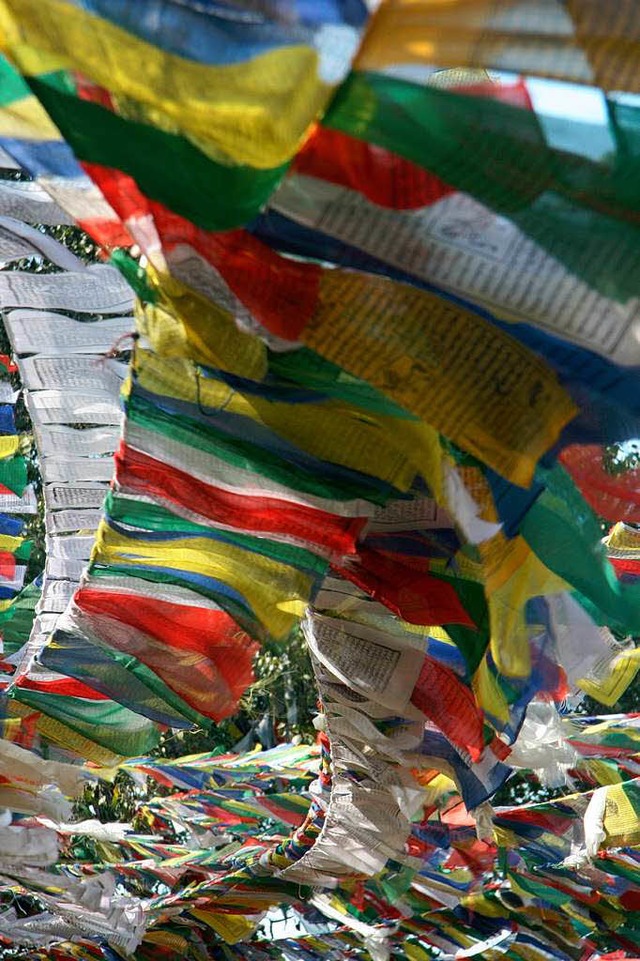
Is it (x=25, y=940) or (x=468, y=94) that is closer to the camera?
(x=468, y=94)

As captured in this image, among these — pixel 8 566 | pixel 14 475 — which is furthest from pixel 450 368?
pixel 8 566

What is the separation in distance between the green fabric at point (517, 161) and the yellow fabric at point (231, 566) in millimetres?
1543

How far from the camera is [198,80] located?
6.51 feet

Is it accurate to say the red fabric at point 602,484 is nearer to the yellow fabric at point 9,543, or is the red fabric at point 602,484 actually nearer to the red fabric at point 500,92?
the red fabric at point 500,92

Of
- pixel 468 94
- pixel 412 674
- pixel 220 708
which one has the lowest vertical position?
pixel 220 708

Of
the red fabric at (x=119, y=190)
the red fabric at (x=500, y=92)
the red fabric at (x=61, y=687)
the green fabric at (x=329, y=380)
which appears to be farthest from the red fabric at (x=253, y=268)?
the red fabric at (x=61, y=687)

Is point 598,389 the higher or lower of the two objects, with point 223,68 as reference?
lower

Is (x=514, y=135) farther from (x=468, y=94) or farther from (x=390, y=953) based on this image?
(x=390, y=953)

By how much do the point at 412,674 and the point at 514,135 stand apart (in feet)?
8.05

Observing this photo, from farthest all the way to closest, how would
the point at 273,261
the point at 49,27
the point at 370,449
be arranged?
the point at 370,449, the point at 273,261, the point at 49,27

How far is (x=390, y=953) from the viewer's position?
8.02 meters

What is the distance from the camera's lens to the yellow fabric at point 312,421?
9.26ft

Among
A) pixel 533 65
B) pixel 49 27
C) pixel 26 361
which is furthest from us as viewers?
pixel 26 361

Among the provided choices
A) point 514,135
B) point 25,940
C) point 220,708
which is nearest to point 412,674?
point 220,708
